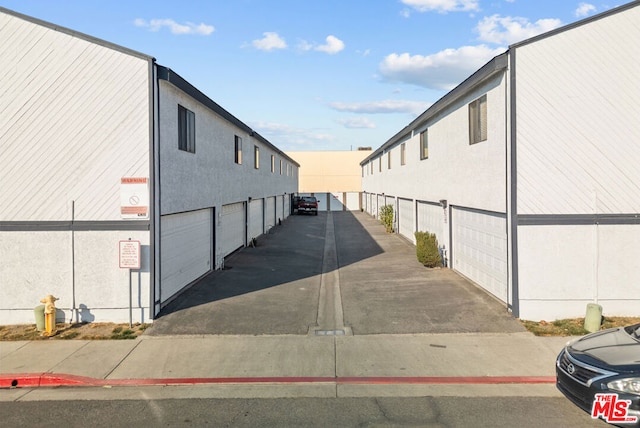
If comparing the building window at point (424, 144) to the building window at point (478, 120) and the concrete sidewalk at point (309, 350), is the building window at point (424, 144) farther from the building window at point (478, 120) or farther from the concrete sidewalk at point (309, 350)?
the concrete sidewalk at point (309, 350)

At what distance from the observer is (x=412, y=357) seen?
8406mm

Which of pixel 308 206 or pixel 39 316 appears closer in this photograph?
pixel 39 316

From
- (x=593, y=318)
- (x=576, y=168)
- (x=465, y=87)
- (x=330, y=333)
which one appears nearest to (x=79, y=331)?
(x=330, y=333)

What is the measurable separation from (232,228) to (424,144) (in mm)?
9770

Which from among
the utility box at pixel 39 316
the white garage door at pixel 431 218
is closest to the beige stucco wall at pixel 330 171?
the white garage door at pixel 431 218

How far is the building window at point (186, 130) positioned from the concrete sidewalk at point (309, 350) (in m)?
4.34

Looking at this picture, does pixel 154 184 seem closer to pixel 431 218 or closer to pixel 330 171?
pixel 431 218

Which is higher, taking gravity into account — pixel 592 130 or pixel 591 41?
pixel 591 41

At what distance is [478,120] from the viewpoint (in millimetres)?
13297

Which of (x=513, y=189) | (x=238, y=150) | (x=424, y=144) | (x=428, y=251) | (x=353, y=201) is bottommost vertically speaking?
(x=428, y=251)

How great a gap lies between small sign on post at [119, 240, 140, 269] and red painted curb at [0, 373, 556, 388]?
298cm

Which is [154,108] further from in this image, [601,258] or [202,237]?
[601,258]

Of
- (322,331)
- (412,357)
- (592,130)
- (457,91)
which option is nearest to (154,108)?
(322,331)

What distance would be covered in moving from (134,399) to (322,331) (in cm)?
429
